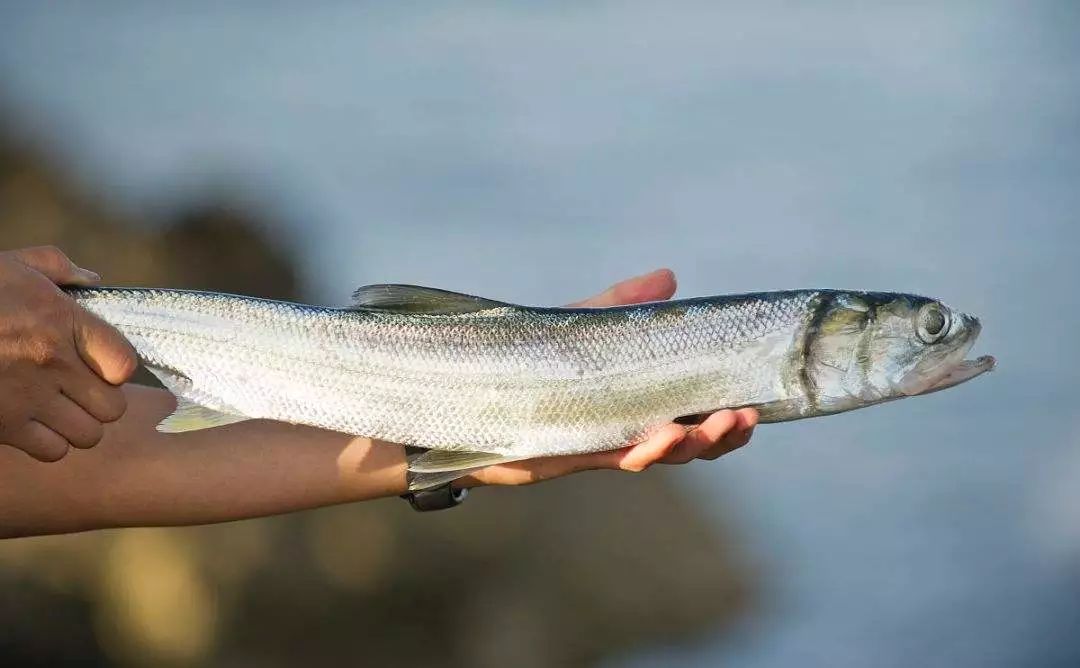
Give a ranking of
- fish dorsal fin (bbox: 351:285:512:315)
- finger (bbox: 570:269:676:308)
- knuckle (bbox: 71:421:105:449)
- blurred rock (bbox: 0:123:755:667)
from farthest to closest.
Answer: blurred rock (bbox: 0:123:755:667)
finger (bbox: 570:269:676:308)
fish dorsal fin (bbox: 351:285:512:315)
knuckle (bbox: 71:421:105:449)

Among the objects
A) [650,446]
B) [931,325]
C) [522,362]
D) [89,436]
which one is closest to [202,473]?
[89,436]

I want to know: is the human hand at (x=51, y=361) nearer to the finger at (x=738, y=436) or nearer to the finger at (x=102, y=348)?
the finger at (x=102, y=348)

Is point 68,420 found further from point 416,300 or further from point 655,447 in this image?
point 655,447

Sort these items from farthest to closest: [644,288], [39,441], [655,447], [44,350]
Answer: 1. [644,288]
2. [655,447]
3. [39,441]
4. [44,350]

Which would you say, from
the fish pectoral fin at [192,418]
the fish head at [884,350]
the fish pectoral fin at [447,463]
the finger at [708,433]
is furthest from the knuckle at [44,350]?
the fish head at [884,350]

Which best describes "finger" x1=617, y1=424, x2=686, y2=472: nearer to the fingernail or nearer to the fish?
the fish

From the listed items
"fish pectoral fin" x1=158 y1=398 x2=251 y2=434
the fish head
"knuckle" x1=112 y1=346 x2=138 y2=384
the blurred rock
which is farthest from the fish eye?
the blurred rock

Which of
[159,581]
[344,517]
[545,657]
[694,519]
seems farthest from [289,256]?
[694,519]
